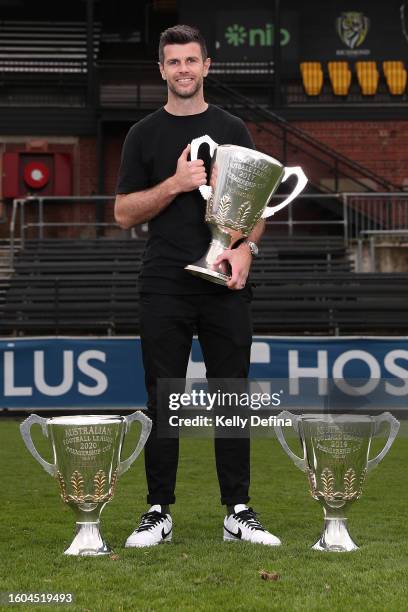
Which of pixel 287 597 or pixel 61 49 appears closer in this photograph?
pixel 287 597

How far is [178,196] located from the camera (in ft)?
14.6

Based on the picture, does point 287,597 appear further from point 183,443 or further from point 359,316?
point 359,316

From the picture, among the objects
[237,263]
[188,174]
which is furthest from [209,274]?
[188,174]

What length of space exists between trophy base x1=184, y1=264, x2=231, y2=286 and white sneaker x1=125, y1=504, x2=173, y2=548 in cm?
91

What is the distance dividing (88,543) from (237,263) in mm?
1160

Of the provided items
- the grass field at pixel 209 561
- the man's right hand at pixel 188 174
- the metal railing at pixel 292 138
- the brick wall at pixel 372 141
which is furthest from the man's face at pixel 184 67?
the brick wall at pixel 372 141

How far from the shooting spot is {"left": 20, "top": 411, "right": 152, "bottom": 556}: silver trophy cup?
Result: 406 centimetres

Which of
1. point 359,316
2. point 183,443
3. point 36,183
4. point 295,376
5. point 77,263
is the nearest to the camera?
point 183,443

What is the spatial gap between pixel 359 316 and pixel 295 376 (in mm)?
2588

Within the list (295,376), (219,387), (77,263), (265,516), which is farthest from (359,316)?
(219,387)

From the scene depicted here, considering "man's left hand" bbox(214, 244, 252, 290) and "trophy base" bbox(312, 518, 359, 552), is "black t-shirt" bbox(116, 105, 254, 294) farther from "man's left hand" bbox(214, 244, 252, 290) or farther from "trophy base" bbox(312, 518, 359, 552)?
"trophy base" bbox(312, 518, 359, 552)

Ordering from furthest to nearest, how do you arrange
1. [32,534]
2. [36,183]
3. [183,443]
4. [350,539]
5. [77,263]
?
[36,183] < [77,263] < [183,443] < [32,534] < [350,539]

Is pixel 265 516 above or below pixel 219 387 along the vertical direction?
below

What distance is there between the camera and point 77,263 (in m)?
15.3
